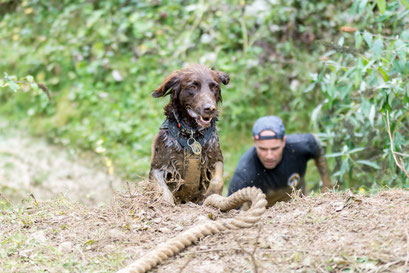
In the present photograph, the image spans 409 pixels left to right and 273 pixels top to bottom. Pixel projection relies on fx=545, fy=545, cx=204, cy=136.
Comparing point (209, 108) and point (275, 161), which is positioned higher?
point (209, 108)

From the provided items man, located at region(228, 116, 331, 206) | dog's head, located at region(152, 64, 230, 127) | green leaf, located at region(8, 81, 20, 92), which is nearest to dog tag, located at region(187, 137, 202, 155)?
dog's head, located at region(152, 64, 230, 127)

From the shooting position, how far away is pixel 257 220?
3.59 m

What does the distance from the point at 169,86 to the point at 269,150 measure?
198 centimetres

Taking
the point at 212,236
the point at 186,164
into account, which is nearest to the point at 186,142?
the point at 186,164

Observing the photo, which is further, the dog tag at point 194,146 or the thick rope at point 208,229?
the dog tag at point 194,146

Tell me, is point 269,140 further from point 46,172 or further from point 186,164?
point 46,172

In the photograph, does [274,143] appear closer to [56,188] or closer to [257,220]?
[257,220]

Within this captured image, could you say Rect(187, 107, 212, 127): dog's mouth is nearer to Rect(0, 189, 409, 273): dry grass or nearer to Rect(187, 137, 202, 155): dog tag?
Rect(187, 137, 202, 155): dog tag

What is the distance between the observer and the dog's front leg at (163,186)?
4.48m

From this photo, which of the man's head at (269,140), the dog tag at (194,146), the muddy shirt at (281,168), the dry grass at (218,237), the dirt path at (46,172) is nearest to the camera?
the dry grass at (218,237)

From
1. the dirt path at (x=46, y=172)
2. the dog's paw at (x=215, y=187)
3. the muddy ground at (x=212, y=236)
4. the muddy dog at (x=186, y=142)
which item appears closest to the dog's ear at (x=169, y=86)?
the muddy dog at (x=186, y=142)

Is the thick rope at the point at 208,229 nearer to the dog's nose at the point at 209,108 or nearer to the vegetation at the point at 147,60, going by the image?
the dog's nose at the point at 209,108

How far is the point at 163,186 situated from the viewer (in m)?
4.62

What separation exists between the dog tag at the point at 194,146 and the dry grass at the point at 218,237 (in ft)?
1.93
